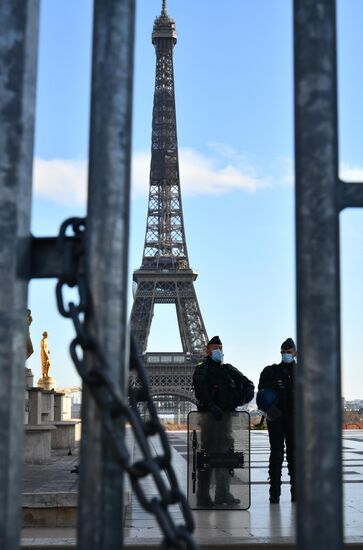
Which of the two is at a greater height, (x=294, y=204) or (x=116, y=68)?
(x=116, y=68)

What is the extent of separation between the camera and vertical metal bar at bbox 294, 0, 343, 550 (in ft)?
7.13

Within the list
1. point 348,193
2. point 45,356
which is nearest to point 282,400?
point 348,193

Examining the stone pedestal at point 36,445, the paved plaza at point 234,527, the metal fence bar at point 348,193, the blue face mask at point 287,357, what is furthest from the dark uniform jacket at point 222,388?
the metal fence bar at point 348,193

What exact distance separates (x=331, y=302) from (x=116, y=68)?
2.59 ft

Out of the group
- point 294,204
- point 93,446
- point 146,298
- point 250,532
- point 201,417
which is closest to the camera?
point 93,446

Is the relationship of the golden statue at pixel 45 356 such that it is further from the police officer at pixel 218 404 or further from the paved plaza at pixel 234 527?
the police officer at pixel 218 404

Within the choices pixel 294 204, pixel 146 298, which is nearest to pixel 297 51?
pixel 294 204

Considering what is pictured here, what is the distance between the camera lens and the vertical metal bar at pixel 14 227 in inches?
85.4

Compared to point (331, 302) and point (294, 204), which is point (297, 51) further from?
point (331, 302)

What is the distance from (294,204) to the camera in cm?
231

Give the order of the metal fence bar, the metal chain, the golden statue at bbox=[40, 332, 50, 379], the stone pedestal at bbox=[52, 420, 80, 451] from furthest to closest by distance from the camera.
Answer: the golden statue at bbox=[40, 332, 50, 379] → the stone pedestal at bbox=[52, 420, 80, 451] → the metal fence bar → the metal chain

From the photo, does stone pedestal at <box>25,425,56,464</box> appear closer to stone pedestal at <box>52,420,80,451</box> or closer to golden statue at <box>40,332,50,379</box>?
stone pedestal at <box>52,420,80,451</box>

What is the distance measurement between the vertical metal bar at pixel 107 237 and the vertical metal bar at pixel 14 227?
0.56 feet

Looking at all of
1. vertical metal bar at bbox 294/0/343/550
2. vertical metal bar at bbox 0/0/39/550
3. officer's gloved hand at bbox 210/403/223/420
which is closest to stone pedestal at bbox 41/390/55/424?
officer's gloved hand at bbox 210/403/223/420
